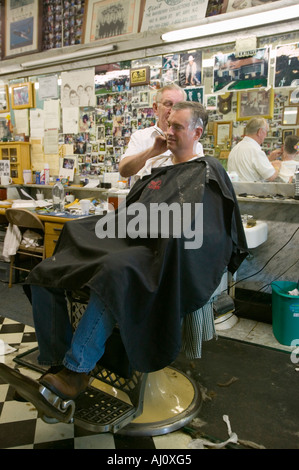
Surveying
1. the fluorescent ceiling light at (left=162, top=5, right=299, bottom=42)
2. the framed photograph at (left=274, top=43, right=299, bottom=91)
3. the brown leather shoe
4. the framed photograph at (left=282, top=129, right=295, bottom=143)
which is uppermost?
the fluorescent ceiling light at (left=162, top=5, right=299, bottom=42)

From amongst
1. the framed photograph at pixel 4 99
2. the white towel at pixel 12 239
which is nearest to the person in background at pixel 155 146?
the white towel at pixel 12 239

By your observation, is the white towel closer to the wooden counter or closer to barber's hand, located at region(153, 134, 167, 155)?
the wooden counter

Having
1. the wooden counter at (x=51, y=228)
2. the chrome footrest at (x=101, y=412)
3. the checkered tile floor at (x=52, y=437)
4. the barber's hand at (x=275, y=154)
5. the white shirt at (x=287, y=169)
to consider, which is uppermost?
the barber's hand at (x=275, y=154)

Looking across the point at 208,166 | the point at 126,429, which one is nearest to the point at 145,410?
the point at 126,429

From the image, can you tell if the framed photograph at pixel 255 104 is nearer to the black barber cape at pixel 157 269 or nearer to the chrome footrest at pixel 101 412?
the black barber cape at pixel 157 269

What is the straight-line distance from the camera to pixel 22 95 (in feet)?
13.8

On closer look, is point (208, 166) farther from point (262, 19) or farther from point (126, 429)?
point (262, 19)

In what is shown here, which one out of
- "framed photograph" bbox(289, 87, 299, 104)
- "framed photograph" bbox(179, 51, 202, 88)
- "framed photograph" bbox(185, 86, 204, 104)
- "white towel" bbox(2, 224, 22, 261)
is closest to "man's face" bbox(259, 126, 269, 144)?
"framed photograph" bbox(289, 87, 299, 104)

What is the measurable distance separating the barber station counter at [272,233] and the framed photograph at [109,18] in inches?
75.4

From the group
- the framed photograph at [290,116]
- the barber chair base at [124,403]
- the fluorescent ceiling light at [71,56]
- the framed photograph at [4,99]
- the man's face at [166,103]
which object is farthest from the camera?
the framed photograph at [4,99]

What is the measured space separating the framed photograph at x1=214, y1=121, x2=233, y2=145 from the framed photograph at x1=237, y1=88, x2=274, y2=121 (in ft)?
0.33

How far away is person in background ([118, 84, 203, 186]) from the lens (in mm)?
2008

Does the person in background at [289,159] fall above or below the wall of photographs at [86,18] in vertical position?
below

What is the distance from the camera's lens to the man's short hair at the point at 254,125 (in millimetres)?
2836
